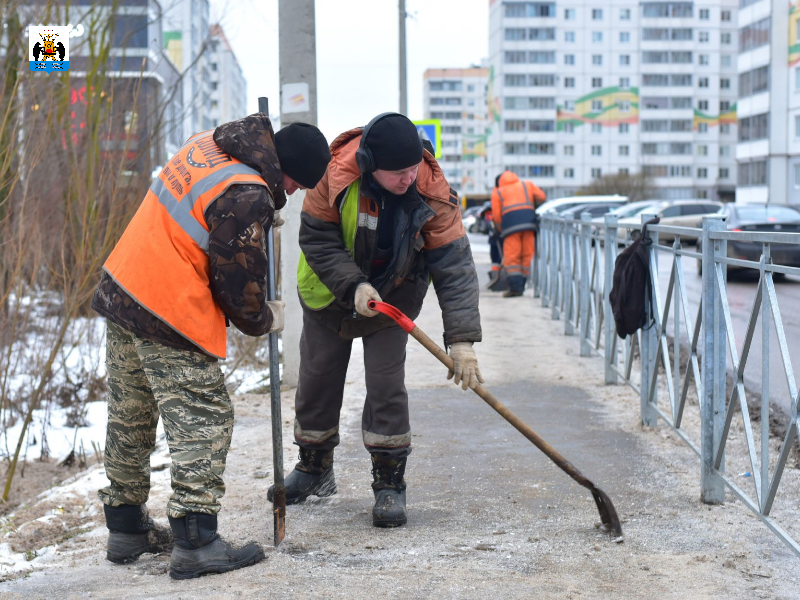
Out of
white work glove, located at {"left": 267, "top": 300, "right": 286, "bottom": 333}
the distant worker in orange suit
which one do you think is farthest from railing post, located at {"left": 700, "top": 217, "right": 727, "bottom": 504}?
the distant worker in orange suit

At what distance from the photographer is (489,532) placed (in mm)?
3736

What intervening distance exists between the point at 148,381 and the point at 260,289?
20.4 inches

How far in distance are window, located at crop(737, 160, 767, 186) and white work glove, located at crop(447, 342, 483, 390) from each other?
5331 centimetres

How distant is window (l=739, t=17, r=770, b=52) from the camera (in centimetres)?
5225

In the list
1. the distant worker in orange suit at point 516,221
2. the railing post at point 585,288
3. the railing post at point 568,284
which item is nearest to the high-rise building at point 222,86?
the distant worker in orange suit at point 516,221

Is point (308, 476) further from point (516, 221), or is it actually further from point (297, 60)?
point (516, 221)

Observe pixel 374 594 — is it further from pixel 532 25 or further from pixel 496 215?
pixel 532 25

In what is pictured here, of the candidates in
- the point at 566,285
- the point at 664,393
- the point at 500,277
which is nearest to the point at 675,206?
the point at 500,277

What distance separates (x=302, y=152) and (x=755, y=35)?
5576 centimetres

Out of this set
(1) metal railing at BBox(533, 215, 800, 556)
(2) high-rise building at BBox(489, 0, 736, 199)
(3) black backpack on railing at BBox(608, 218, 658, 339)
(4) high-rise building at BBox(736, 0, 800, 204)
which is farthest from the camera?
(2) high-rise building at BBox(489, 0, 736, 199)

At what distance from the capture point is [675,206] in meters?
27.6

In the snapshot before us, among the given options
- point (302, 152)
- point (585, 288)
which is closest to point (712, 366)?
point (302, 152)

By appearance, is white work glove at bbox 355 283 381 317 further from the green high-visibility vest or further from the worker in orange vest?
the worker in orange vest

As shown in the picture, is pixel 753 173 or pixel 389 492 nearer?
pixel 389 492
